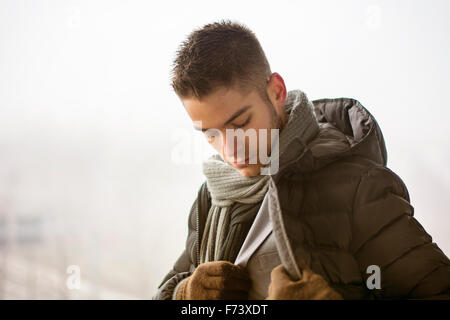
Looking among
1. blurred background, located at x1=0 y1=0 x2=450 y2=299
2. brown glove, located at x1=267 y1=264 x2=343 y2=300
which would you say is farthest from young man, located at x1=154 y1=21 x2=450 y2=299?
blurred background, located at x1=0 y1=0 x2=450 y2=299

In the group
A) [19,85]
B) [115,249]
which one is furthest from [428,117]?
[19,85]

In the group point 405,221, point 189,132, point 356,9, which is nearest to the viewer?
point 405,221

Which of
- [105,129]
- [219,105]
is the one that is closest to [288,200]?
[219,105]

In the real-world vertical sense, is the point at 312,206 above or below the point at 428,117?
below

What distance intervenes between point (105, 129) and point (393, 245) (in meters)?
0.99

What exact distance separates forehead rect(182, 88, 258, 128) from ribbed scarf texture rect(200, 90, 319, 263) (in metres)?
0.10

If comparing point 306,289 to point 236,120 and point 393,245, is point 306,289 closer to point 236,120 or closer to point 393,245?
point 393,245

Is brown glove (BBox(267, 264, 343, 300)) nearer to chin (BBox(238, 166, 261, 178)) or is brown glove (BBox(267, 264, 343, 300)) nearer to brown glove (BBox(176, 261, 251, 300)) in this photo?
brown glove (BBox(176, 261, 251, 300))

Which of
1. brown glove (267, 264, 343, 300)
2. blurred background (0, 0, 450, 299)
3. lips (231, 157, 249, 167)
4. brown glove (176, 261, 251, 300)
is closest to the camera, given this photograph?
brown glove (267, 264, 343, 300)

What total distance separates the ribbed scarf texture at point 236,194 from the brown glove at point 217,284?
0.26 ft

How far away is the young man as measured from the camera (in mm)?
563

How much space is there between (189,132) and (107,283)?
1.90 ft

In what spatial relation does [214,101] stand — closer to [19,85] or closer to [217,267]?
[217,267]

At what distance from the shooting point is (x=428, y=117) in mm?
1122
